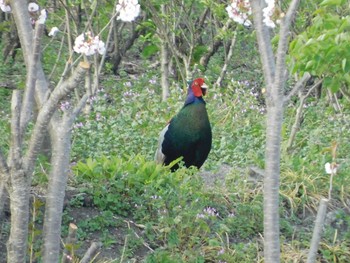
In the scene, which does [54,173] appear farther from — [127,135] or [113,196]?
[127,135]

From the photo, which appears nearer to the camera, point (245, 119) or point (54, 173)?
point (54, 173)

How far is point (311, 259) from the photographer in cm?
297

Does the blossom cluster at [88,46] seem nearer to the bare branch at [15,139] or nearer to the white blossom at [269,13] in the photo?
the bare branch at [15,139]

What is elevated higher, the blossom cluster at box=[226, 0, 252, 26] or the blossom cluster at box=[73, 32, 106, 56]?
the blossom cluster at box=[226, 0, 252, 26]

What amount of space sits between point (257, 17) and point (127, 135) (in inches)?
188

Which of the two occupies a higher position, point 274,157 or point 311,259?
point 274,157

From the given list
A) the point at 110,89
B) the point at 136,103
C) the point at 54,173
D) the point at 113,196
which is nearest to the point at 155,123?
the point at 136,103

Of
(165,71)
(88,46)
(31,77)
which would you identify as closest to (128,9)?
(88,46)

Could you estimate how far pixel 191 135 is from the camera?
7270mm

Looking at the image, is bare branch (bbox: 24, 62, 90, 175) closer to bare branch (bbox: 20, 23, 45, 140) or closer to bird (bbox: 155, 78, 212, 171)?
bare branch (bbox: 20, 23, 45, 140)

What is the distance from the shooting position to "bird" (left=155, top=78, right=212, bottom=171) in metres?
7.24

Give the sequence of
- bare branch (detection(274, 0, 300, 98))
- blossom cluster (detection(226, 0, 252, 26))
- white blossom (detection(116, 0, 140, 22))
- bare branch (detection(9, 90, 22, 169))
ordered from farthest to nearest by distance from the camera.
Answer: blossom cluster (detection(226, 0, 252, 26)) < white blossom (detection(116, 0, 140, 22)) < bare branch (detection(9, 90, 22, 169)) < bare branch (detection(274, 0, 300, 98))

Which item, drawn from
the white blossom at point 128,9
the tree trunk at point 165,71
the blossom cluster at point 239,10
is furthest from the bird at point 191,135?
the white blossom at point 128,9

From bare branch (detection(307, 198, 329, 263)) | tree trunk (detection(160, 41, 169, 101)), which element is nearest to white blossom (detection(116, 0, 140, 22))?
bare branch (detection(307, 198, 329, 263))
